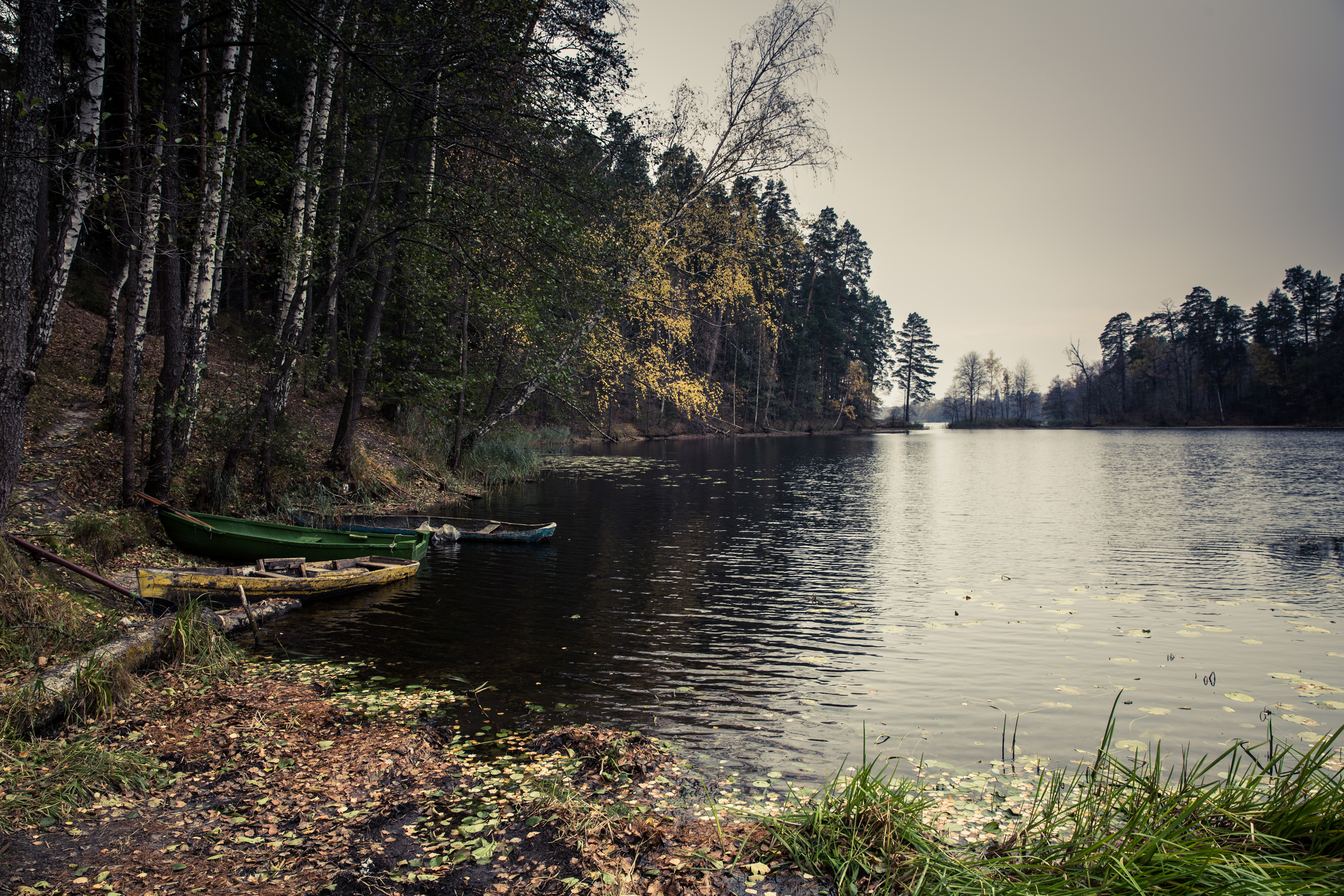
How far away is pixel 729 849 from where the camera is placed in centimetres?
441

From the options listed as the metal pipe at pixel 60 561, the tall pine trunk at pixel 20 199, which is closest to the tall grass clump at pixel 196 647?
the metal pipe at pixel 60 561

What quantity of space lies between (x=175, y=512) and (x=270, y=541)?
145 cm

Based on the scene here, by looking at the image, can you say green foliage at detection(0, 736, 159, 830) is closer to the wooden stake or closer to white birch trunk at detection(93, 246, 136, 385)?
the wooden stake

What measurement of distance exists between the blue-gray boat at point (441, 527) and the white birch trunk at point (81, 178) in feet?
18.0

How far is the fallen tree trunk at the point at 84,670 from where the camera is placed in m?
5.45

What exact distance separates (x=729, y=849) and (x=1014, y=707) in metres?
4.26

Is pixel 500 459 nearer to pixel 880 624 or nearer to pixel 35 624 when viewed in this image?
pixel 880 624

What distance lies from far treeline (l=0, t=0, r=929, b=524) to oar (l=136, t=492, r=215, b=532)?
60 cm

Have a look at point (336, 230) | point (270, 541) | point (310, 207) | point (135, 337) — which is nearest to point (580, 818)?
point (270, 541)

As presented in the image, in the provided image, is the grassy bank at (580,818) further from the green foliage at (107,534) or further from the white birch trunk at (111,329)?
the white birch trunk at (111,329)

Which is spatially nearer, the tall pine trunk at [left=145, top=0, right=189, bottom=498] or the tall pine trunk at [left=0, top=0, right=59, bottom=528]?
the tall pine trunk at [left=0, top=0, right=59, bottom=528]

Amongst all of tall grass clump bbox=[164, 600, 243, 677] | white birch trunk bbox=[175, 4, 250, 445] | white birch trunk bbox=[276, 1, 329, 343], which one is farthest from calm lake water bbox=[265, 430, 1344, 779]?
white birch trunk bbox=[276, 1, 329, 343]

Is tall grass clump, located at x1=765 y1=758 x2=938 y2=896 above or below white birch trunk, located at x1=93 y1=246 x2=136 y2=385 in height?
below

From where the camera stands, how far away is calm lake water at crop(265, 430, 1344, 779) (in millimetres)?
6801
